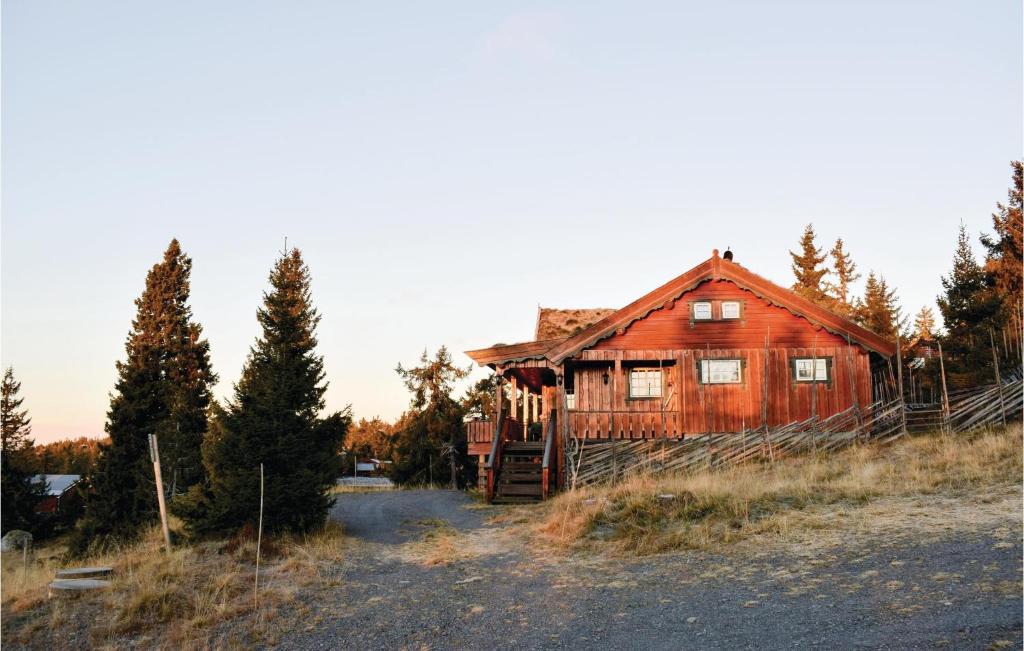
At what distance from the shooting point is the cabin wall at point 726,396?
77.1 feet

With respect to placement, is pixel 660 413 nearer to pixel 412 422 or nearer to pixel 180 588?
pixel 180 588

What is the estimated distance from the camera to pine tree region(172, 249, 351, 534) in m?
14.5

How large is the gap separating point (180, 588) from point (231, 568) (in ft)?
4.16

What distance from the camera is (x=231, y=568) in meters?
12.4

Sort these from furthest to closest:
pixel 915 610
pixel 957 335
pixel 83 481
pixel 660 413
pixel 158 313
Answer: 1. pixel 957 335
2. pixel 158 313
3. pixel 83 481
4. pixel 660 413
5. pixel 915 610

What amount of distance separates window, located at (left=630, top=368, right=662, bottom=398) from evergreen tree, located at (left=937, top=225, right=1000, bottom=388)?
56.9ft

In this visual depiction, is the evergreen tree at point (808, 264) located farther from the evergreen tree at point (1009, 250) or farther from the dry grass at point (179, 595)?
the dry grass at point (179, 595)

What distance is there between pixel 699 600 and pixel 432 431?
30096 mm

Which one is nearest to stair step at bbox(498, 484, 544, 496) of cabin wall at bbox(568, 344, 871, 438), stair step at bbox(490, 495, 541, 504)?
stair step at bbox(490, 495, 541, 504)

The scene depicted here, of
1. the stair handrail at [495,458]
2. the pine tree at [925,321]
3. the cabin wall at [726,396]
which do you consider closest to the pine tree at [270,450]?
the stair handrail at [495,458]

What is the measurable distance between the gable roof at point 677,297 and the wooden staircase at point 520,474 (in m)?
3.10

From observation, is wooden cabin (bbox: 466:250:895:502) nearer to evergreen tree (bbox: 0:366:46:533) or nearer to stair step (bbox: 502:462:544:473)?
stair step (bbox: 502:462:544:473)

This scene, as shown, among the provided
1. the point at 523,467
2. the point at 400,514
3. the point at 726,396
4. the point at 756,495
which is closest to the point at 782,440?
the point at 726,396

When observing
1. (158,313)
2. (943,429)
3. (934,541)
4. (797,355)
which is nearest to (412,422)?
(158,313)
